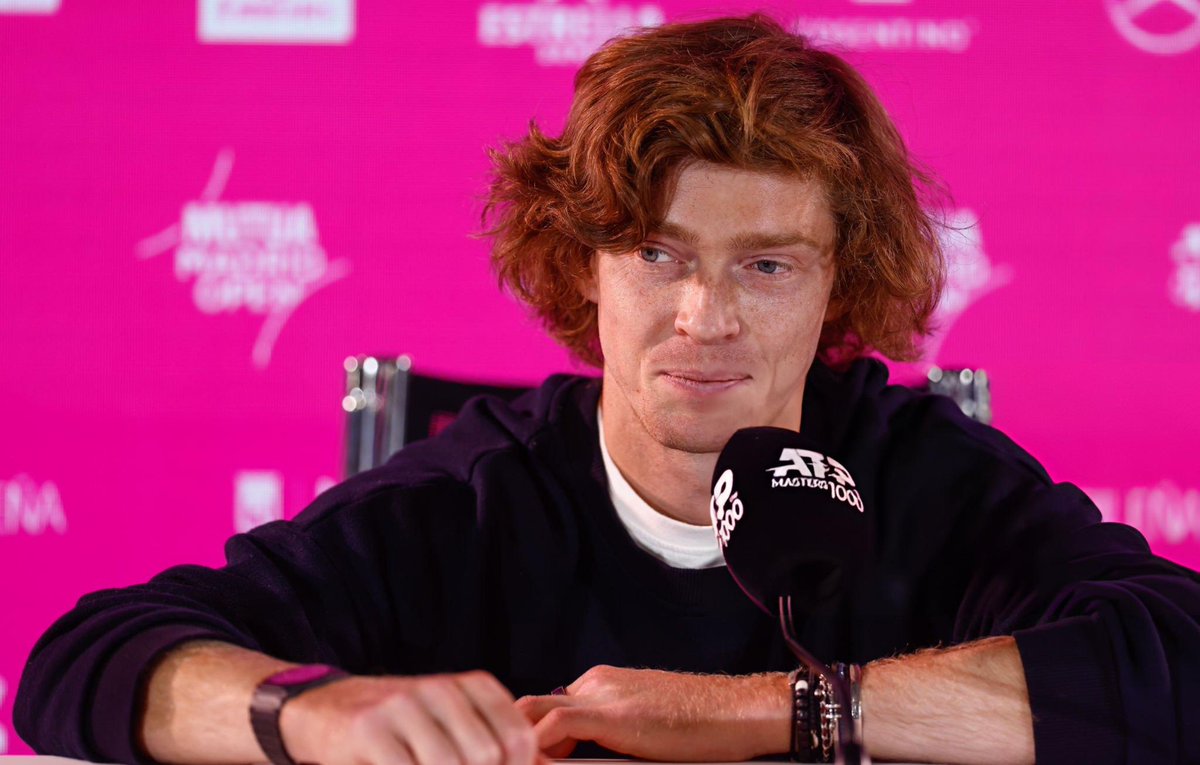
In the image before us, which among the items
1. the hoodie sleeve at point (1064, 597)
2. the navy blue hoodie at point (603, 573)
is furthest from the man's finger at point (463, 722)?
the hoodie sleeve at point (1064, 597)

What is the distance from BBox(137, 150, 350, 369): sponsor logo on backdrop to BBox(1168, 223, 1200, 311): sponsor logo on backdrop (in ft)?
6.09

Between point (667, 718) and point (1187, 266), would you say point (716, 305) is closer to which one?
point (667, 718)

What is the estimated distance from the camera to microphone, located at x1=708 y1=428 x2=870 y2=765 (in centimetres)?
107

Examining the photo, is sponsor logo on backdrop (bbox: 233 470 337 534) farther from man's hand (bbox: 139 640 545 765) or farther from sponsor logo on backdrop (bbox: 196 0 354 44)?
man's hand (bbox: 139 640 545 765)

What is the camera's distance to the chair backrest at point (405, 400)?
6.60 feet

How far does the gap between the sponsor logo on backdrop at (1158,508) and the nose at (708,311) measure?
163 centimetres

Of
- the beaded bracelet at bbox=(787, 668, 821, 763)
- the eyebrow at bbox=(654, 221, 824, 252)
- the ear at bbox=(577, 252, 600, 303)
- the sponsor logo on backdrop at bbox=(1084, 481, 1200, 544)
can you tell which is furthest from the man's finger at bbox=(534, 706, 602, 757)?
the sponsor logo on backdrop at bbox=(1084, 481, 1200, 544)

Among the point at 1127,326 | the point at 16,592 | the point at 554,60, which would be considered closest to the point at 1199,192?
the point at 1127,326

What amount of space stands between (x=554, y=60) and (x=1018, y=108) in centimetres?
106

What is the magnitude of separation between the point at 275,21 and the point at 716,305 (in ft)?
5.95

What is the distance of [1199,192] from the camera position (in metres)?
2.86

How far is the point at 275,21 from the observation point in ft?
9.59

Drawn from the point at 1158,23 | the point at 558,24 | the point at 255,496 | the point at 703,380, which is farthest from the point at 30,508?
the point at 1158,23

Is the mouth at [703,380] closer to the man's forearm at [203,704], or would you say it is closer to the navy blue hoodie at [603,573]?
the navy blue hoodie at [603,573]
